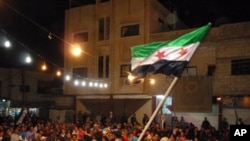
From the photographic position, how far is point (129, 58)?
2759 cm

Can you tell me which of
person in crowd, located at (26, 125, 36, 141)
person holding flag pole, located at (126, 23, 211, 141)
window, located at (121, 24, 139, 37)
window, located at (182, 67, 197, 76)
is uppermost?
window, located at (121, 24, 139, 37)

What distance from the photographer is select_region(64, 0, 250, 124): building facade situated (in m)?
22.6

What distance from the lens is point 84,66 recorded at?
30344 mm

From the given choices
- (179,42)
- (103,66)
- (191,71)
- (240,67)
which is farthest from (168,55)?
(103,66)

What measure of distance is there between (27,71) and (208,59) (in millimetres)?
22831

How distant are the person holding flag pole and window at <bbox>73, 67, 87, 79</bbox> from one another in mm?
21664

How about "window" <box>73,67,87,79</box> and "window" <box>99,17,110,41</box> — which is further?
"window" <box>73,67,87,79</box>

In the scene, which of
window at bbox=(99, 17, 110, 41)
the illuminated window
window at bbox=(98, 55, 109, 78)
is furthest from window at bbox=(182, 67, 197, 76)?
the illuminated window

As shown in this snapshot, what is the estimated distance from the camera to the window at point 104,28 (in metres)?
29.7

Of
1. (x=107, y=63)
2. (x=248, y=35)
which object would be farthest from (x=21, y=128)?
(x=248, y=35)

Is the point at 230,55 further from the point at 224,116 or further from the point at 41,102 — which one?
the point at 41,102

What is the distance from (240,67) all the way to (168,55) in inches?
620

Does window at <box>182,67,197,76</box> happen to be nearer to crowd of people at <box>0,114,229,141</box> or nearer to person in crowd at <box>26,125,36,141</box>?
crowd of people at <box>0,114,229,141</box>

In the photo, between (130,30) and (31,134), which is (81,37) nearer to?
(130,30)
